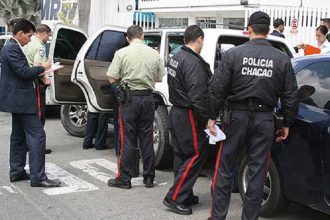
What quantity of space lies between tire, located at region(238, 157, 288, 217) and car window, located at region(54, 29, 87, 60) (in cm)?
465

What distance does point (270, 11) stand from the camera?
12836 millimetres

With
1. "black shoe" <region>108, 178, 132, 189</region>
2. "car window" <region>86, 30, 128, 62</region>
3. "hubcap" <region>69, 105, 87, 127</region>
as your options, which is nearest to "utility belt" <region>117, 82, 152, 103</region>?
"black shoe" <region>108, 178, 132, 189</region>

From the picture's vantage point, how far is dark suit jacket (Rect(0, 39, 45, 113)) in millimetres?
5438

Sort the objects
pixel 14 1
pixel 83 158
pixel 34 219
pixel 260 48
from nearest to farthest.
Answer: pixel 260 48 < pixel 34 219 < pixel 83 158 < pixel 14 1

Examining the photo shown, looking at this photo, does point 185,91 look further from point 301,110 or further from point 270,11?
point 270,11

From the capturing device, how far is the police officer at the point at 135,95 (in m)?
5.55

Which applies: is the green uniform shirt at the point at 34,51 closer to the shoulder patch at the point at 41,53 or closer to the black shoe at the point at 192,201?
the shoulder patch at the point at 41,53

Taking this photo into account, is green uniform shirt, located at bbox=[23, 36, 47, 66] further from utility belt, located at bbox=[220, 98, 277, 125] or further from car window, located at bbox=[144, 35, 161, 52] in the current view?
utility belt, located at bbox=[220, 98, 277, 125]

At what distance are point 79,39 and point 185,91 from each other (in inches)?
176

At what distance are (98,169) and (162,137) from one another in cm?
101

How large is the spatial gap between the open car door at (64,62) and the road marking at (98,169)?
1414mm

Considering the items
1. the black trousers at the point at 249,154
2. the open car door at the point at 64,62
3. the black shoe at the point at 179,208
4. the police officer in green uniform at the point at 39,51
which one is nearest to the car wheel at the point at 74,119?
the open car door at the point at 64,62

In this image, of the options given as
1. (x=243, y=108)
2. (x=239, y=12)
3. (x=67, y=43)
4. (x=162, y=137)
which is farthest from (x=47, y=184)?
(x=239, y=12)

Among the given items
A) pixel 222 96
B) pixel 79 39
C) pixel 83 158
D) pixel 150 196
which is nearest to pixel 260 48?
pixel 222 96
